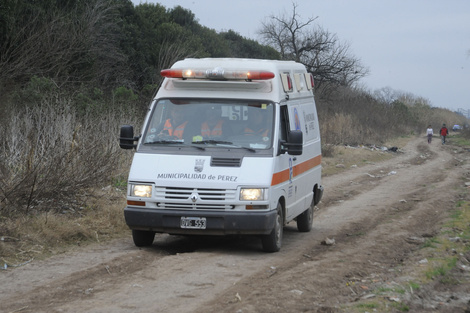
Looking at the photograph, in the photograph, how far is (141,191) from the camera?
984 cm

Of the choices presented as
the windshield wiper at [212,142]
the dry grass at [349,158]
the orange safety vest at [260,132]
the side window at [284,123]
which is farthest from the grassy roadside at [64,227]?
the dry grass at [349,158]

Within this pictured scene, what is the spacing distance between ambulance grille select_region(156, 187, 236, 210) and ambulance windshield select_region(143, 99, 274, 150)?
858mm

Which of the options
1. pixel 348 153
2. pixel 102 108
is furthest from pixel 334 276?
pixel 348 153

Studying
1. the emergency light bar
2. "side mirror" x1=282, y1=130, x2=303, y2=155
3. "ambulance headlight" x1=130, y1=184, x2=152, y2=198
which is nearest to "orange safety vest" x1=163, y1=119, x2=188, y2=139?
the emergency light bar

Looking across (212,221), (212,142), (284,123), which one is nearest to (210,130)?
(212,142)

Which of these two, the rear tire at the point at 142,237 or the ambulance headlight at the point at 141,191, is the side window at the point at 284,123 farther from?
the rear tire at the point at 142,237

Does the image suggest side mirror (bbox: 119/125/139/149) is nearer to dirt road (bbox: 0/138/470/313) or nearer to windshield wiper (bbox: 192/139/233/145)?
windshield wiper (bbox: 192/139/233/145)

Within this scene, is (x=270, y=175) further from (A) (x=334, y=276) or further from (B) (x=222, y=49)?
(B) (x=222, y=49)

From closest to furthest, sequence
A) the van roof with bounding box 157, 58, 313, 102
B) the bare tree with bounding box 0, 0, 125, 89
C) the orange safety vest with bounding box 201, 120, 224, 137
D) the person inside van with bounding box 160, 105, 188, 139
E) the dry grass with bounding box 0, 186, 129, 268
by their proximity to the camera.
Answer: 1. the dry grass with bounding box 0, 186, 129, 268
2. the orange safety vest with bounding box 201, 120, 224, 137
3. the person inside van with bounding box 160, 105, 188, 139
4. the van roof with bounding box 157, 58, 313, 102
5. the bare tree with bounding box 0, 0, 125, 89

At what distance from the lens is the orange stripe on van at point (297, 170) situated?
10055 millimetres

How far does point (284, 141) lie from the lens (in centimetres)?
1059

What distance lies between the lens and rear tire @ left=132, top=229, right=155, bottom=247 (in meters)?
10.4

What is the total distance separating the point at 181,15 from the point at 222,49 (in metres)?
3.17

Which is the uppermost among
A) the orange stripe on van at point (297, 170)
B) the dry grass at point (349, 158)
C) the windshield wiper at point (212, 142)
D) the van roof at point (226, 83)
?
the van roof at point (226, 83)
